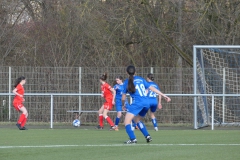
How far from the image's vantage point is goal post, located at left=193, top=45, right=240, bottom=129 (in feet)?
74.1

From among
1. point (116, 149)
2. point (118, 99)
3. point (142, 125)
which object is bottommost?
point (116, 149)

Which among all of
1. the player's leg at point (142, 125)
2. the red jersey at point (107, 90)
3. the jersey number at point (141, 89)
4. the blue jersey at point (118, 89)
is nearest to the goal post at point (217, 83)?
the blue jersey at point (118, 89)

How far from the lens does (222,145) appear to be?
1354cm

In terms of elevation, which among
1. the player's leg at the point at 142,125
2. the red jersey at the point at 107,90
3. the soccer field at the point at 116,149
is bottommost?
the soccer field at the point at 116,149

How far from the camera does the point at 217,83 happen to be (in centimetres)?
2367

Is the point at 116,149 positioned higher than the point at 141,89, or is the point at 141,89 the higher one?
the point at 141,89

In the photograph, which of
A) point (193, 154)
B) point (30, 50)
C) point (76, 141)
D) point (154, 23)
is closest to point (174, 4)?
point (154, 23)

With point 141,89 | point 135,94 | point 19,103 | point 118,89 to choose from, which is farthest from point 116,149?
point 19,103

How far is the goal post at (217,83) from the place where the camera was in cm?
2258

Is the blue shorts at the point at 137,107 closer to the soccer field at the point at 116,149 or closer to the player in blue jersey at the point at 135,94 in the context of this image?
the player in blue jersey at the point at 135,94

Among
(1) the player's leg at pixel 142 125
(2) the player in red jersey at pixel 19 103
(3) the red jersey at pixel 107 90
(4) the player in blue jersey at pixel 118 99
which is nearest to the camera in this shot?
(1) the player's leg at pixel 142 125

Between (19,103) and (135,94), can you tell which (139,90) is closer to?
(135,94)

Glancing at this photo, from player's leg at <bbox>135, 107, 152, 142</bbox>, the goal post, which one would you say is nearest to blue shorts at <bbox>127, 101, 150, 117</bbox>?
player's leg at <bbox>135, 107, 152, 142</bbox>

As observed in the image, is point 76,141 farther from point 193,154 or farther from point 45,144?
point 193,154
